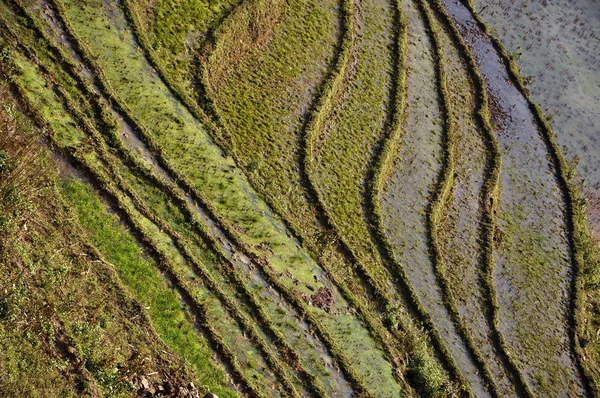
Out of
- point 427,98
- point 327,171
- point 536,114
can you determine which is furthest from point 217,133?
point 536,114

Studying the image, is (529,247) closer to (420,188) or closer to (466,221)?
(466,221)

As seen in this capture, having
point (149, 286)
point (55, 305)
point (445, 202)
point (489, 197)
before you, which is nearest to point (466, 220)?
point (445, 202)

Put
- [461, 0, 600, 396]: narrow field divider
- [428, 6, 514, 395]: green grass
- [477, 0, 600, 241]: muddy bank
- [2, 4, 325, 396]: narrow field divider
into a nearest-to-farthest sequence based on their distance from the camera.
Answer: [2, 4, 325, 396]: narrow field divider, [428, 6, 514, 395]: green grass, [461, 0, 600, 396]: narrow field divider, [477, 0, 600, 241]: muddy bank

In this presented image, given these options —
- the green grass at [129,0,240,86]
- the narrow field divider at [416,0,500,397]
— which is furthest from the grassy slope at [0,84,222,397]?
the narrow field divider at [416,0,500,397]

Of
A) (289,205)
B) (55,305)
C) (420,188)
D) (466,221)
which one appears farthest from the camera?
(466,221)

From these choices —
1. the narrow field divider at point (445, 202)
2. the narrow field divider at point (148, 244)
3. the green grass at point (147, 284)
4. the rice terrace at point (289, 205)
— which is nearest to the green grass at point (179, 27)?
the rice terrace at point (289, 205)

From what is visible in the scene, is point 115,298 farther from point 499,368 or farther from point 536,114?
point 536,114

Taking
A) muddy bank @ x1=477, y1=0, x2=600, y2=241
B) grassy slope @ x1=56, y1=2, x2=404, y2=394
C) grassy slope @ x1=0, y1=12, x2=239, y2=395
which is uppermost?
muddy bank @ x1=477, y1=0, x2=600, y2=241

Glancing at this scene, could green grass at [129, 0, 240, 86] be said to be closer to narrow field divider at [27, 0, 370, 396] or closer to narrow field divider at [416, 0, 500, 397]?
narrow field divider at [27, 0, 370, 396]

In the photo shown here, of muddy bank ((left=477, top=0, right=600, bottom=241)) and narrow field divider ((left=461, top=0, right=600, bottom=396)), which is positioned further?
muddy bank ((left=477, top=0, right=600, bottom=241))
